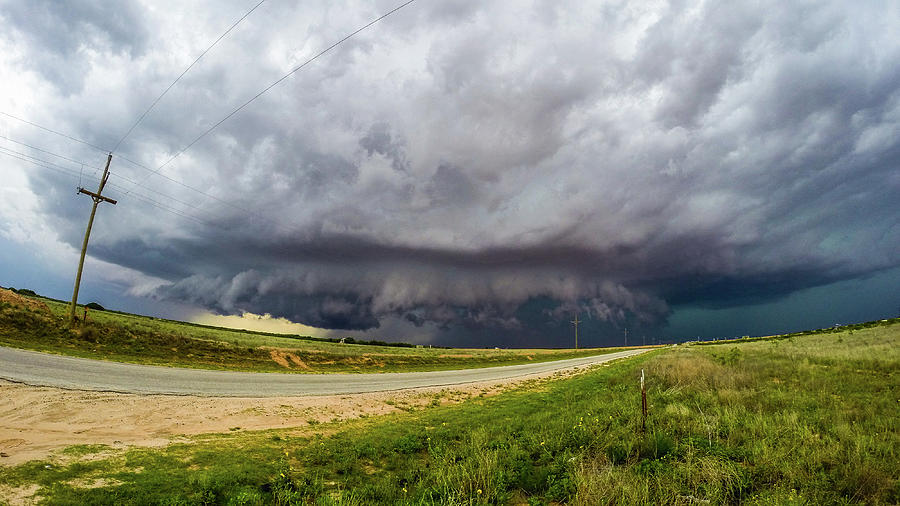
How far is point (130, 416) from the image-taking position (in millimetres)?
11078

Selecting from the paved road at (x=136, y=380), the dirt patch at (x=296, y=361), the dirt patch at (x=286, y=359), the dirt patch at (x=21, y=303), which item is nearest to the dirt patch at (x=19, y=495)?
the paved road at (x=136, y=380)

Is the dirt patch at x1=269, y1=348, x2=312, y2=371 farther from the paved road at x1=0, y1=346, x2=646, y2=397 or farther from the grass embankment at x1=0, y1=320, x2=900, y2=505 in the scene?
the grass embankment at x1=0, y1=320, x2=900, y2=505

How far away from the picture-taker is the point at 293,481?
7.21 m

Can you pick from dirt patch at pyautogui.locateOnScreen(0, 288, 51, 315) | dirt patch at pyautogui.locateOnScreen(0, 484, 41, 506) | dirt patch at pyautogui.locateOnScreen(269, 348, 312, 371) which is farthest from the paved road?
dirt patch at pyautogui.locateOnScreen(0, 288, 51, 315)

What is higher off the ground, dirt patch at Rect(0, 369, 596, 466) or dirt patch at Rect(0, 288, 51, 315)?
dirt patch at Rect(0, 288, 51, 315)

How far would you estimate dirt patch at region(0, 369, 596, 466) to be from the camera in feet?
27.8

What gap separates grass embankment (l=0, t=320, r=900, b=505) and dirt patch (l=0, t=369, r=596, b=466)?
35.7 inches

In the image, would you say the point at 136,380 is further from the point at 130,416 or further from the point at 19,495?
the point at 19,495

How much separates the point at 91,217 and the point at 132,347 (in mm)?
11287

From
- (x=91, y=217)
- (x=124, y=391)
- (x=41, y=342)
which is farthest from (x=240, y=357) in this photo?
(x=124, y=391)

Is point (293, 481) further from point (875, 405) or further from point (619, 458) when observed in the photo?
point (875, 405)

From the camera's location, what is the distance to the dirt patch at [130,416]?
8.48m

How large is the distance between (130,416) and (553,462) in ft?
38.8

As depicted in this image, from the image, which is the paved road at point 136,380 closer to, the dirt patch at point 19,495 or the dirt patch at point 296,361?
the dirt patch at point 19,495
